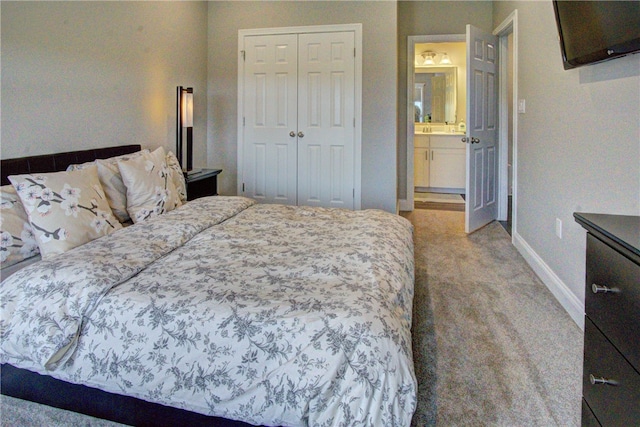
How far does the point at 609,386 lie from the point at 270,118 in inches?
166

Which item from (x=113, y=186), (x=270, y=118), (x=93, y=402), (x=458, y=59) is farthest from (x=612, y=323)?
(x=458, y=59)

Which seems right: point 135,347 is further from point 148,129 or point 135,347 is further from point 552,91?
point 552,91

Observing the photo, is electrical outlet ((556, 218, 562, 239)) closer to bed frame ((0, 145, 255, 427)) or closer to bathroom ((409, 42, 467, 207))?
bed frame ((0, 145, 255, 427))

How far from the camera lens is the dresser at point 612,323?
1038 millimetres

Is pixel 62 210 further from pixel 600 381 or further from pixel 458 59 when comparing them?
pixel 458 59

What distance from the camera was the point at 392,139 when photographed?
4.59 meters

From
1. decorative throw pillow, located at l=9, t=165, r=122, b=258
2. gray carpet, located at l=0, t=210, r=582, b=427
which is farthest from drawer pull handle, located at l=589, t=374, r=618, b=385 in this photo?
decorative throw pillow, located at l=9, t=165, r=122, b=258

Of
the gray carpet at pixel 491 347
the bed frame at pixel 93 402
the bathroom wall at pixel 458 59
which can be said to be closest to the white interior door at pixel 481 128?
the gray carpet at pixel 491 347

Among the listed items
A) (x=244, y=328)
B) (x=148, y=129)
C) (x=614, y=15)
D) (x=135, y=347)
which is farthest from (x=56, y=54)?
(x=614, y=15)

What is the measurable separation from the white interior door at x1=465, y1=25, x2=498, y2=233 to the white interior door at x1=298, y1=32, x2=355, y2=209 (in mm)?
1213

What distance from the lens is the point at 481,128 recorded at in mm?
4641

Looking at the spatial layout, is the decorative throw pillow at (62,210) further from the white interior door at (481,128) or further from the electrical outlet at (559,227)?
the white interior door at (481,128)

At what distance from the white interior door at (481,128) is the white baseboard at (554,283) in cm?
79

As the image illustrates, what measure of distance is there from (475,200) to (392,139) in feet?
3.61
